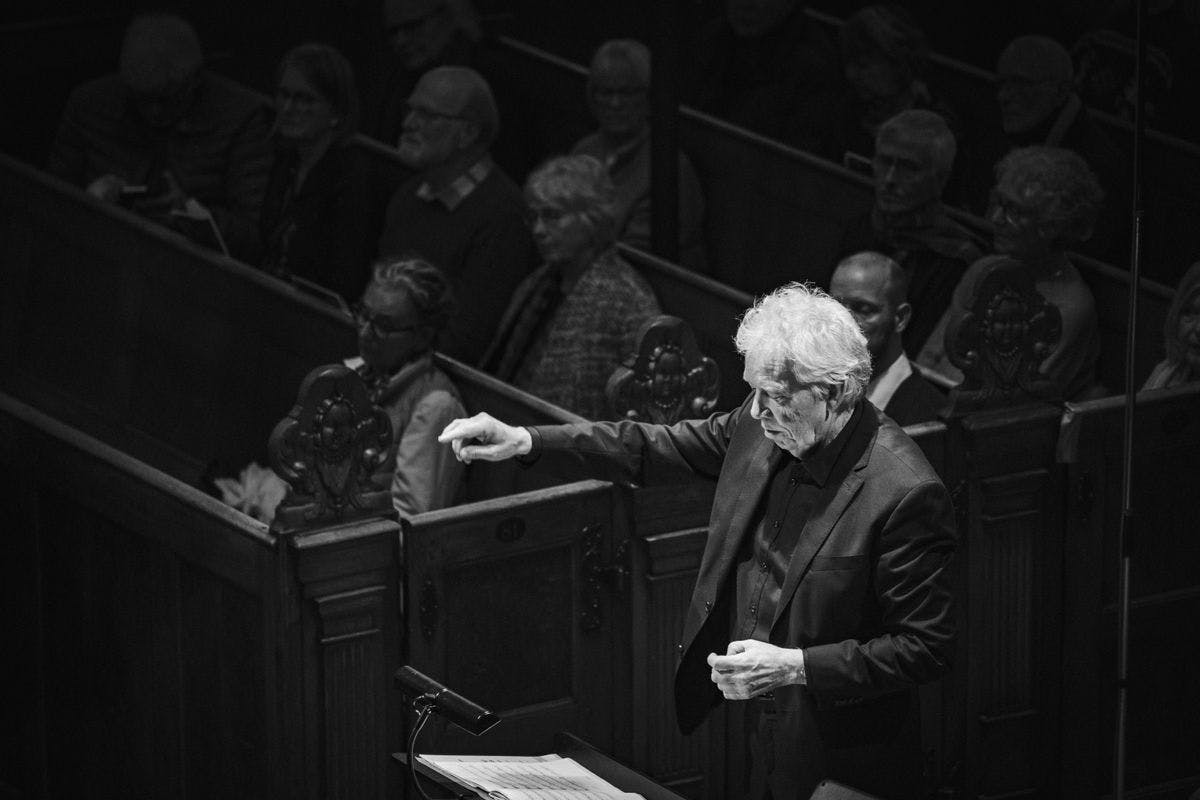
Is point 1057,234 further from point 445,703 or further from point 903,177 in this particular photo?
point 445,703

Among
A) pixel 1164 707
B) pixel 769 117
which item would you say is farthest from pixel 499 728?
pixel 769 117

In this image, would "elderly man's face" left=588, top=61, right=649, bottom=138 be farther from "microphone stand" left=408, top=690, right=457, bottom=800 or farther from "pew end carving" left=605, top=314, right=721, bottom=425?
"microphone stand" left=408, top=690, right=457, bottom=800

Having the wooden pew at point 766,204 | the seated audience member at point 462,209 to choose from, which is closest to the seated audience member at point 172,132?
the seated audience member at point 462,209

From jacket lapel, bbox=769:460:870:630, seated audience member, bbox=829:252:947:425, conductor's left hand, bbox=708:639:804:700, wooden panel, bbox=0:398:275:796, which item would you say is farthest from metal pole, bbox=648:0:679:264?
conductor's left hand, bbox=708:639:804:700

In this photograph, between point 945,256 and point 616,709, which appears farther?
point 945,256

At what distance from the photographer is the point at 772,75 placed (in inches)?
278

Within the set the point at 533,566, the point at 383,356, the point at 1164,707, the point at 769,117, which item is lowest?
the point at 1164,707

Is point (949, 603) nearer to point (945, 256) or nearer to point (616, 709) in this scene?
point (616, 709)

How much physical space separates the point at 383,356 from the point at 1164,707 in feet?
6.39

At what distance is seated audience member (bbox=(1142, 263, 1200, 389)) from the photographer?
4.47 m

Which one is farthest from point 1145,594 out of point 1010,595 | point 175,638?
point 175,638

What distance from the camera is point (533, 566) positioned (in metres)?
4.11

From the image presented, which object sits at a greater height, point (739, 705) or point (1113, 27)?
point (1113, 27)

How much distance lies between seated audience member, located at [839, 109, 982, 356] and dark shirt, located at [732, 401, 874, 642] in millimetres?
2136
